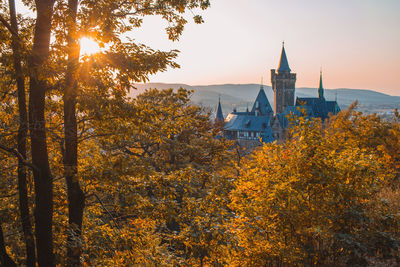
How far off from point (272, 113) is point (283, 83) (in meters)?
15.9

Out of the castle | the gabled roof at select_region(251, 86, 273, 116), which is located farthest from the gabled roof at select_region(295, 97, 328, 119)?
the gabled roof at select_region(251, 86, 273, 116)

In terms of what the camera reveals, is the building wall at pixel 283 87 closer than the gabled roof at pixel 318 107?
No

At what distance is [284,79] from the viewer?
3228 inches

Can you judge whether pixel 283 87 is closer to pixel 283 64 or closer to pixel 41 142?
pixel 283 64

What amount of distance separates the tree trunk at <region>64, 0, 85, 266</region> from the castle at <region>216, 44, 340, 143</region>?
48.6 meters

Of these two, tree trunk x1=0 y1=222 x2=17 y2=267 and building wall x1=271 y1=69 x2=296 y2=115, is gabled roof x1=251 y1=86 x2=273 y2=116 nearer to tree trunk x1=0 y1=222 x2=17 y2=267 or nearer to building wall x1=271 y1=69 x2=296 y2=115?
building wall x1=271 y1=69 x2=296 y2=115

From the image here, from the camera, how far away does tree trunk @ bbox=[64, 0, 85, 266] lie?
429 cm

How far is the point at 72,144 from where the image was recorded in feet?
17.0

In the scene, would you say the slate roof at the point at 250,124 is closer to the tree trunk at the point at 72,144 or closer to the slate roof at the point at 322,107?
the slate roof at the point at 322,107

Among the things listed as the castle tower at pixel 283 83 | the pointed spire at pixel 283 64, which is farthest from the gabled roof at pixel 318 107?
the pointed spire at pixel 283 64

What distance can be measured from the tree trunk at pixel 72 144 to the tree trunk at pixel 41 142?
1.00ft

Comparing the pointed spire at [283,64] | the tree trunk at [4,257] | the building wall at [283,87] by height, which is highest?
the pointed spire at [283,64]

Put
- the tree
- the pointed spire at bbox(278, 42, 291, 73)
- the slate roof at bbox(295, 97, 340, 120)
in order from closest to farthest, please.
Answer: the tree, the slate roof at bbox(295, 97, 340, 120), the pointed spire at bbox(278, 42, 291, 73)

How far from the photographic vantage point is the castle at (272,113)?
61.4 meters
